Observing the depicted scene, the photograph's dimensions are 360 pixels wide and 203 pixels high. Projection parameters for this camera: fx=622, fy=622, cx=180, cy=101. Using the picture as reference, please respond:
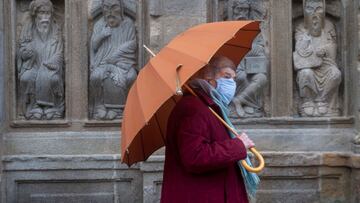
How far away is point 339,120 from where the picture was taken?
263 inches

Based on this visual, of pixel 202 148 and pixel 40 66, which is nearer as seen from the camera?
pixel 202 148

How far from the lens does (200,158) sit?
3.28 meters

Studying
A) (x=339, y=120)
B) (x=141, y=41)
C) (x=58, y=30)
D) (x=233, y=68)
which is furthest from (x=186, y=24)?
(x=233, y=68)

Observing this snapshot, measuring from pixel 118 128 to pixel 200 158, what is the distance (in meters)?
3.58

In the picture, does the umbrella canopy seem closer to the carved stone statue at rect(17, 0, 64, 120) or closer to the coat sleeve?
the coat sleeve

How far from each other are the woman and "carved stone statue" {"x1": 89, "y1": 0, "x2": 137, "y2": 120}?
3.13 m

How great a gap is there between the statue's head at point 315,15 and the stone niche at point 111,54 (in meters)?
1.85

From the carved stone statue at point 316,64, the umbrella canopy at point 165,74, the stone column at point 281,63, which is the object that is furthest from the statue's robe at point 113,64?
the umbrella canopy at point 165,74

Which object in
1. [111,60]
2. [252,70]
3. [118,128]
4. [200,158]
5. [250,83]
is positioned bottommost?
[118,128]

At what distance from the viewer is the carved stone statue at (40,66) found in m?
6.72

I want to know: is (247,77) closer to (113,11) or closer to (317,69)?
(317,69)

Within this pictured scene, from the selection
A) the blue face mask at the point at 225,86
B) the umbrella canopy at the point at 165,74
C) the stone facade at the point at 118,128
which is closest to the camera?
the umbrella canopy at the point at 165,74

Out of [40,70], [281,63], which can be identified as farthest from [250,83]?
[40,70]

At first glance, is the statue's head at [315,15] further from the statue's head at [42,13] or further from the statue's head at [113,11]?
the statue's head at [42,13]
